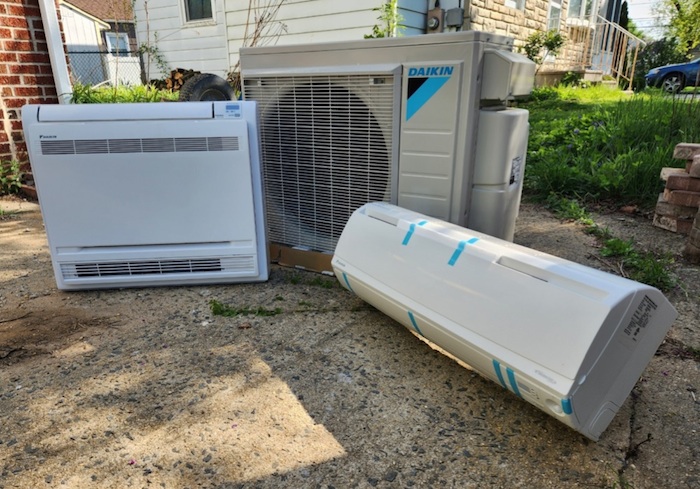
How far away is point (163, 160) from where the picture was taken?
81.4 inches

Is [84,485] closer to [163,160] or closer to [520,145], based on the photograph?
[163,160]

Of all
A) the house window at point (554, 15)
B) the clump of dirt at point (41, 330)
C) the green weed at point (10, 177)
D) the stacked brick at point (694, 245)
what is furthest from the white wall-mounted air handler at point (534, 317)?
the house window at point (554, 15)

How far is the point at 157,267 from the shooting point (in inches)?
87.3

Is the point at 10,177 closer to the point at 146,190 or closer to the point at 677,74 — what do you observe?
the point at 146,190

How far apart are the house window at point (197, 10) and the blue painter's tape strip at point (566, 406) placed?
776 cm

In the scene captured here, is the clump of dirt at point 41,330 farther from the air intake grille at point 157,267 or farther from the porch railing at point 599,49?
the porch railing at point 599,49

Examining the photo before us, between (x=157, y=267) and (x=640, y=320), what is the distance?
6.48 ft

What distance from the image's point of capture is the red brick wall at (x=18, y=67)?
11.7 feet

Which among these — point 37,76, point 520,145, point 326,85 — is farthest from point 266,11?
point 520,145

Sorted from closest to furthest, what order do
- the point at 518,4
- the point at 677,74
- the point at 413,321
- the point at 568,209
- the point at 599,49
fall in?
the point at 413,321
the point at 568,209
the point at 518,4
the point at 599,49
the point at 677,74

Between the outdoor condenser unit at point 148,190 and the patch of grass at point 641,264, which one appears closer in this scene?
the outdoor condenser unit at point 148,190

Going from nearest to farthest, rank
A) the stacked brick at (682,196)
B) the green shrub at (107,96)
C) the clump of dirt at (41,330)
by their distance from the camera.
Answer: the clump of dirt at (41,330), the stacked brick at (682,196), the green shrub at (107,96)

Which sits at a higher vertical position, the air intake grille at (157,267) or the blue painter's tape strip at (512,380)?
the blue painter's tape strip at (512,380)

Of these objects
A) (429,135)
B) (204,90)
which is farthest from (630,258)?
(204,90)
